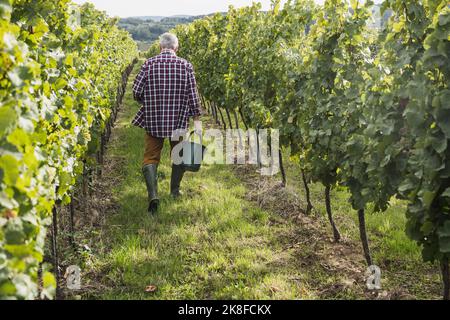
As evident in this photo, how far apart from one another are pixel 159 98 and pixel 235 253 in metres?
2.22

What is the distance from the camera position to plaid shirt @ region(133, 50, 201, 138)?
5766mm

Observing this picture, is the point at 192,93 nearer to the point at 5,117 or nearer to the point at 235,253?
the point at 235,253

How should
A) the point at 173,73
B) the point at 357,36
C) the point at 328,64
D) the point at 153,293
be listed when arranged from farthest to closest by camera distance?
the point at 173,73 → the point at 328,64 → the point at 357,36 → the point at 153,293

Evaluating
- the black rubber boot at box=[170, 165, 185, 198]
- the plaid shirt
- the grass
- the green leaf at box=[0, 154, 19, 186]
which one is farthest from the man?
the green leaf at box=[0, 154, 19, 186]

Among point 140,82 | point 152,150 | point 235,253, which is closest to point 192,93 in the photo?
point 140,82

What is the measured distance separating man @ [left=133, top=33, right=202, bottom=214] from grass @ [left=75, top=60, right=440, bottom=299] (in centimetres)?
57

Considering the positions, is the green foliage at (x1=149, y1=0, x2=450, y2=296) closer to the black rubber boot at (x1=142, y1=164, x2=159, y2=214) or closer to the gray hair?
the gray hair

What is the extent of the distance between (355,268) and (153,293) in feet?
6.30

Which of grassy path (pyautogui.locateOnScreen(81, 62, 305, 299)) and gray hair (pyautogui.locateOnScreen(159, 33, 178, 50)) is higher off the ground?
gray hair (pyautogui.locateOnScreen(159, 33, 178, 50))

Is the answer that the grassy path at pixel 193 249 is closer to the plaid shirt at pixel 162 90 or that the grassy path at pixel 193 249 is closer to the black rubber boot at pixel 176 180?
the black rubber boot at pixel 176 180

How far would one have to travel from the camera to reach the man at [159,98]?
18.9ft
